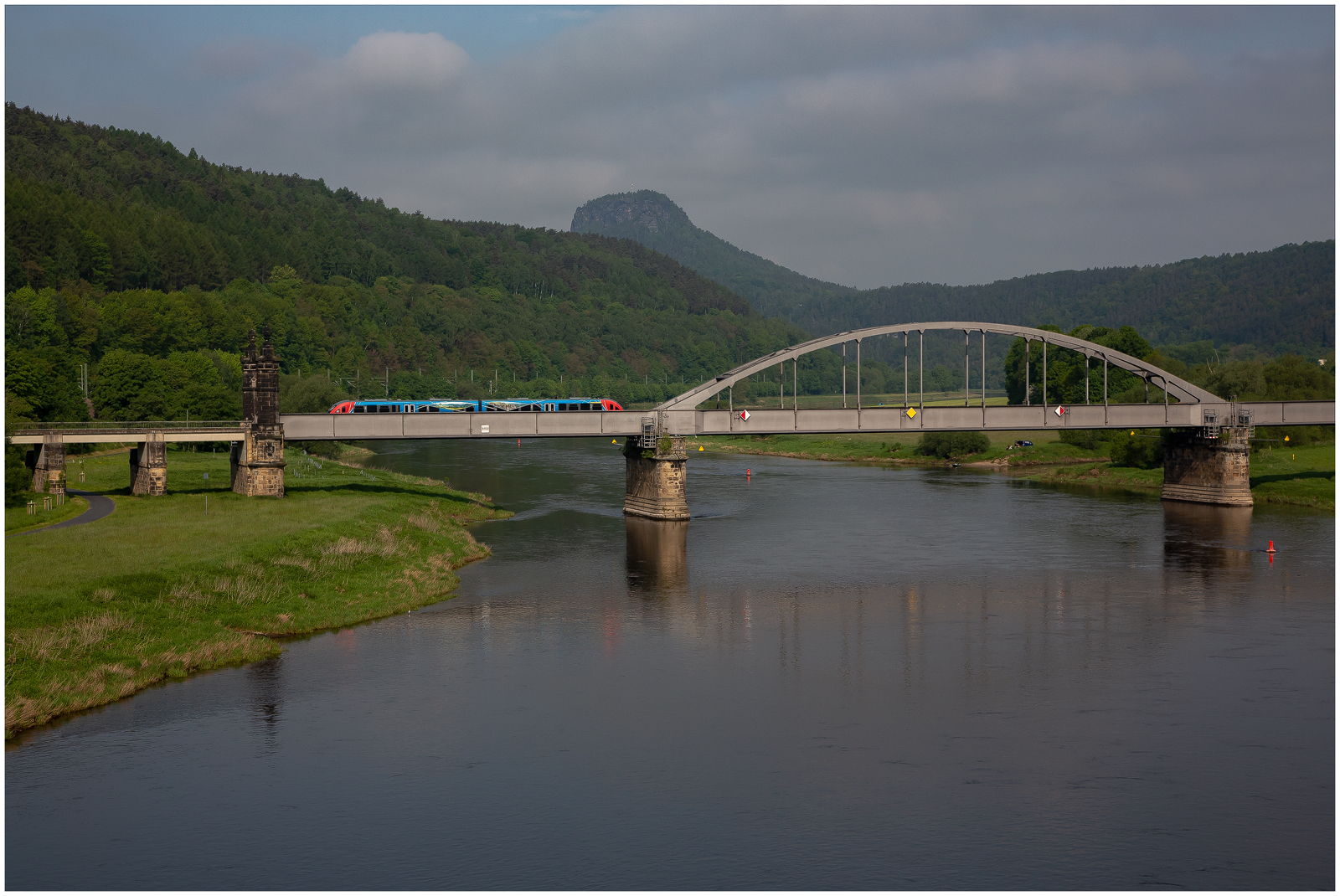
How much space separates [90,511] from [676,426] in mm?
39384

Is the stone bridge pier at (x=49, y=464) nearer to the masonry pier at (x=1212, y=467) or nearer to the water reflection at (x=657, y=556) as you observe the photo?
the water reflection at (x=657, y=556)

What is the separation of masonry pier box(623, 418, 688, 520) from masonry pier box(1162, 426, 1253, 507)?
43149 mm

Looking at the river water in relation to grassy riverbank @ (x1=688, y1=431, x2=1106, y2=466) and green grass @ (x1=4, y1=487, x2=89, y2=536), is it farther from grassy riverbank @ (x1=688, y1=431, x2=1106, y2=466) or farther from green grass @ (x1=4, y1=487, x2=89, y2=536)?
grassy riverbank @ (x1=688, y1=431, x2=1106, y2=466)

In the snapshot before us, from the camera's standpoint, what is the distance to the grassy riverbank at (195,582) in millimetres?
39406

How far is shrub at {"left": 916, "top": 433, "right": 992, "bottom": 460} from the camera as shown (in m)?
143

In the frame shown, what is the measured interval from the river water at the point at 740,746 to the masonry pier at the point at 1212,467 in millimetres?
31752

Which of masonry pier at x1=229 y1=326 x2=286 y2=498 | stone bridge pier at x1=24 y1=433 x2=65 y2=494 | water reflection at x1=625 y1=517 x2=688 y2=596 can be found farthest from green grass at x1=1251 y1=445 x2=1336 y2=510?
stone bridge pier at x1=24 y1=433 x2=65 y2=494

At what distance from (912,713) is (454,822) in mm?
15879

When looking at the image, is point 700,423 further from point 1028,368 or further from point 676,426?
point 1028,368

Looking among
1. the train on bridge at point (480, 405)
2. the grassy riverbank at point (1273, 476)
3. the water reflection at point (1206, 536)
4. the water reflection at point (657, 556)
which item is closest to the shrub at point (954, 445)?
the grassy riverbank at point (1273, 476)

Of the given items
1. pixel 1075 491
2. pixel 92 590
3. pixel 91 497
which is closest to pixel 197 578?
pixel 92 590

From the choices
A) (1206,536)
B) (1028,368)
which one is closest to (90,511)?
(1206,536)

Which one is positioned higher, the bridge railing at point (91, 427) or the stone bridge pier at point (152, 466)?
the bridge railing at point (91, 427)

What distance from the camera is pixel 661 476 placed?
86.8 metres
